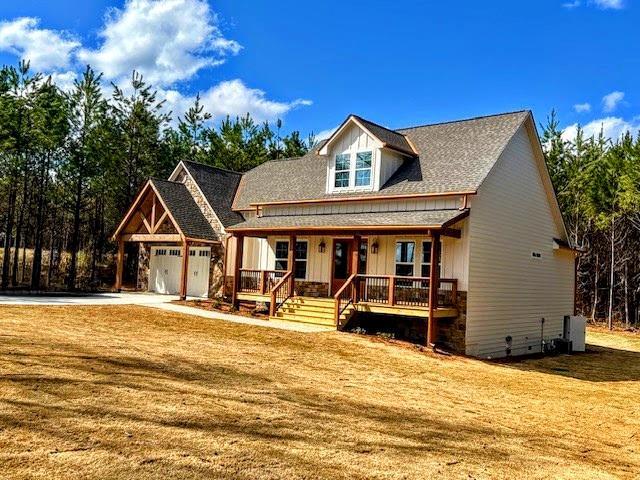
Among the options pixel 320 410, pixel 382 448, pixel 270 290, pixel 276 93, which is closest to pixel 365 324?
pixel 270 290

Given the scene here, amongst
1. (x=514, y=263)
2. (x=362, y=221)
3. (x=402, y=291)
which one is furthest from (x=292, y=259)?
(x=514, y=263)

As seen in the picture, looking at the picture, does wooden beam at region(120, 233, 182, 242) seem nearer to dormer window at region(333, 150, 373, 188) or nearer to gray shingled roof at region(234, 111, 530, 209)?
gray shingled roof at region(234, 111, 530, 209)

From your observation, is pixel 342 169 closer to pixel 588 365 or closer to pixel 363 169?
pixel 363 169

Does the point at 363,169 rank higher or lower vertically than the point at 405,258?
higher

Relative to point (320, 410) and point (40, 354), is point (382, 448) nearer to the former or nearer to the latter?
point (320, 410)

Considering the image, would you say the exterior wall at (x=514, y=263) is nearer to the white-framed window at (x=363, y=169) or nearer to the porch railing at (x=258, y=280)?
the white-framed window at (x=363, y=169)

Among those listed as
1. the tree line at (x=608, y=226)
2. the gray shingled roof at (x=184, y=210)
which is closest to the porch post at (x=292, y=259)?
the gray shingled roof at (x=184, y=210)

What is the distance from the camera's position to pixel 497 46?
21078 millimetres

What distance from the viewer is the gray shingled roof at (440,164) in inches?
682

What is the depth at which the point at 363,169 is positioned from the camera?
64.4 feet

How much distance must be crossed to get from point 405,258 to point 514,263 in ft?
13.3

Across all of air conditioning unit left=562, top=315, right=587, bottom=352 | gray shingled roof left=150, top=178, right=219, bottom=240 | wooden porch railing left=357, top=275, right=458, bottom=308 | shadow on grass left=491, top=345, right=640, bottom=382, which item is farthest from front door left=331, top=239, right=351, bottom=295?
air conditioning unit left=562, top=315, right=587, bottom=352

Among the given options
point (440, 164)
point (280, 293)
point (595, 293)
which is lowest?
point (280, 293)

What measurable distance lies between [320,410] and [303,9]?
15280mm
